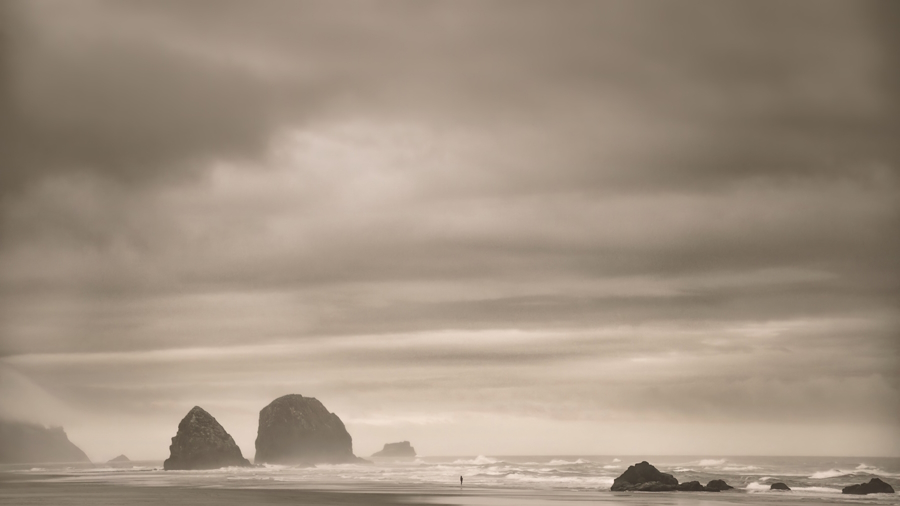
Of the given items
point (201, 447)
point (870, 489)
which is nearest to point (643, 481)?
point (870, 489)

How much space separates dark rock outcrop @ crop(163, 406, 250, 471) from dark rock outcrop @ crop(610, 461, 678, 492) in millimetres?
111231

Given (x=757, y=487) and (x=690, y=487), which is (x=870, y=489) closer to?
(x=757, y=487)

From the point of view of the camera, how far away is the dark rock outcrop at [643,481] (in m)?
80.6

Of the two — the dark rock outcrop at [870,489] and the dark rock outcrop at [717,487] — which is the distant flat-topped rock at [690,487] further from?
the dark rock outcrop at [870,489]

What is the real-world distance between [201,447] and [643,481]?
116653mm

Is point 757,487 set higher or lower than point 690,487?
lower

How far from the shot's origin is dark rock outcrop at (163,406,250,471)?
563 feet

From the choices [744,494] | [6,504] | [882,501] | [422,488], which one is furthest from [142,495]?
[882,501]

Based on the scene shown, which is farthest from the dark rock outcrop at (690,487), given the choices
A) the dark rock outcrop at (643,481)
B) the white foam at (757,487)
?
the white foam at (757,487)

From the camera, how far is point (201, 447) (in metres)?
174

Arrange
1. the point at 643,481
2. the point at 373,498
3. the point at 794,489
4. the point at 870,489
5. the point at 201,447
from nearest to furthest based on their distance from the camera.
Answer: the point at 373,498 < the point at 870,489 < the point at 794,489 < the point at 643,481 < the point at 201,447

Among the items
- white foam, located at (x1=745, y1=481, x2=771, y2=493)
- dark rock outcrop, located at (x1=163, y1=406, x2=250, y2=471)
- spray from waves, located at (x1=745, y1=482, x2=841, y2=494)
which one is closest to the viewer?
spray from waves, located at (x1=745, y1=482, x2=841, y2=494)

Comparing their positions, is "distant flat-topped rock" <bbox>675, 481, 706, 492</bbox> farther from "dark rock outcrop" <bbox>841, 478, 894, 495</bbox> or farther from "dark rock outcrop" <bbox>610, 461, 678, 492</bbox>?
"dark rock outcrop" <bbox>841, 478, 894, 495</bbox>

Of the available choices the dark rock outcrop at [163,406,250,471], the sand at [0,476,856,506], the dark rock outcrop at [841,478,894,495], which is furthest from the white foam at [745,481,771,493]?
the dark rock outcrop at [163,406,250,471]
